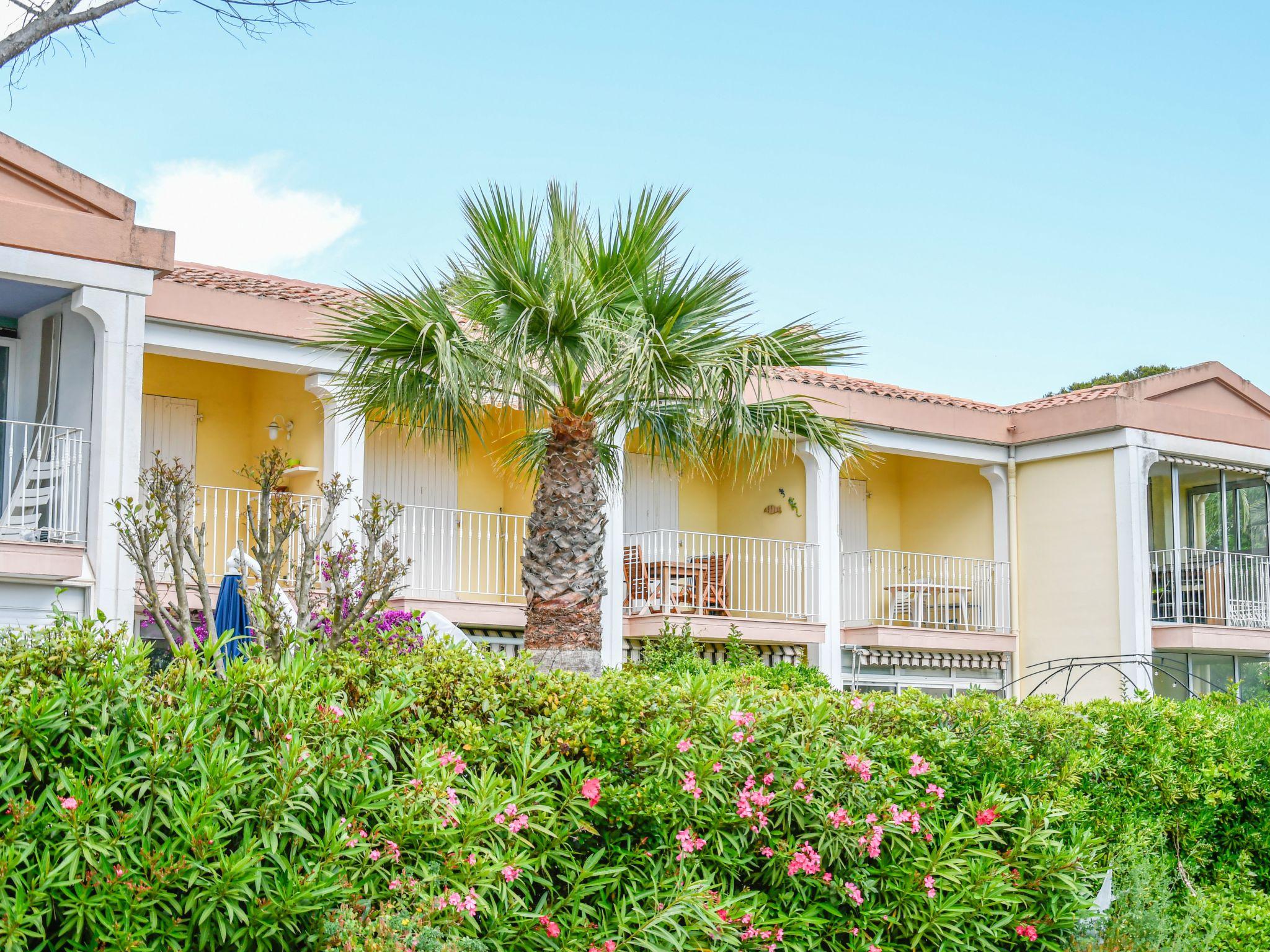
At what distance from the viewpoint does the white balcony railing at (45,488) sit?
37.7ft

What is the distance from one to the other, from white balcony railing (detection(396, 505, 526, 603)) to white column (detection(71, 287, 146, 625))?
11.8 feet

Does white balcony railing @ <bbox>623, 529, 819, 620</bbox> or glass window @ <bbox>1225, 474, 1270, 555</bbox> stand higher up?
glass window @ <bbox>1225, 474, 1270, 555</bbox>

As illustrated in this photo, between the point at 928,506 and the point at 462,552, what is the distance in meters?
7.88

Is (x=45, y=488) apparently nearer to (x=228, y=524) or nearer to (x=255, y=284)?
(x=228, y=524)

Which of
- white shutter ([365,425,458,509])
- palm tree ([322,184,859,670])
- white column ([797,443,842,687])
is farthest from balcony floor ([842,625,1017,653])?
palm tree ([322,184,859,670])

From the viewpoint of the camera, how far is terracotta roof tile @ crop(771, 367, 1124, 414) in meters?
17.8

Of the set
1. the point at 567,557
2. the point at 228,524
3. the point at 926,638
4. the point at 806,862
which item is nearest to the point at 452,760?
the point at 806,862

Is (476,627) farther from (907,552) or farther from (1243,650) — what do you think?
(1243,650)

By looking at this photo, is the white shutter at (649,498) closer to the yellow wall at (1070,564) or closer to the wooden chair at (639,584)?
the wooden chair at (639,584)

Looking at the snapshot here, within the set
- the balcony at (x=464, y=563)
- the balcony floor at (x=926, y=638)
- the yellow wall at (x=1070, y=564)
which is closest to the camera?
the balcony at (x=464, y=563)

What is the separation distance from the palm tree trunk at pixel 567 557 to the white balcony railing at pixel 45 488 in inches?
164

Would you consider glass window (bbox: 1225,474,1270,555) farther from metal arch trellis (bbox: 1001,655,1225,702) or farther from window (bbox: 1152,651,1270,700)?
metal arch trellis (bbox: 1001,655,1225,702)

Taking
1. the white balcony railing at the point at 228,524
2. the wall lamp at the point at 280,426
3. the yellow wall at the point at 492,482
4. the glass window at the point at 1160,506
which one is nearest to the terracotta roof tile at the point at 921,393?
the glass window at the point at 1160,506

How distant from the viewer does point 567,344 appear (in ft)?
32.8
